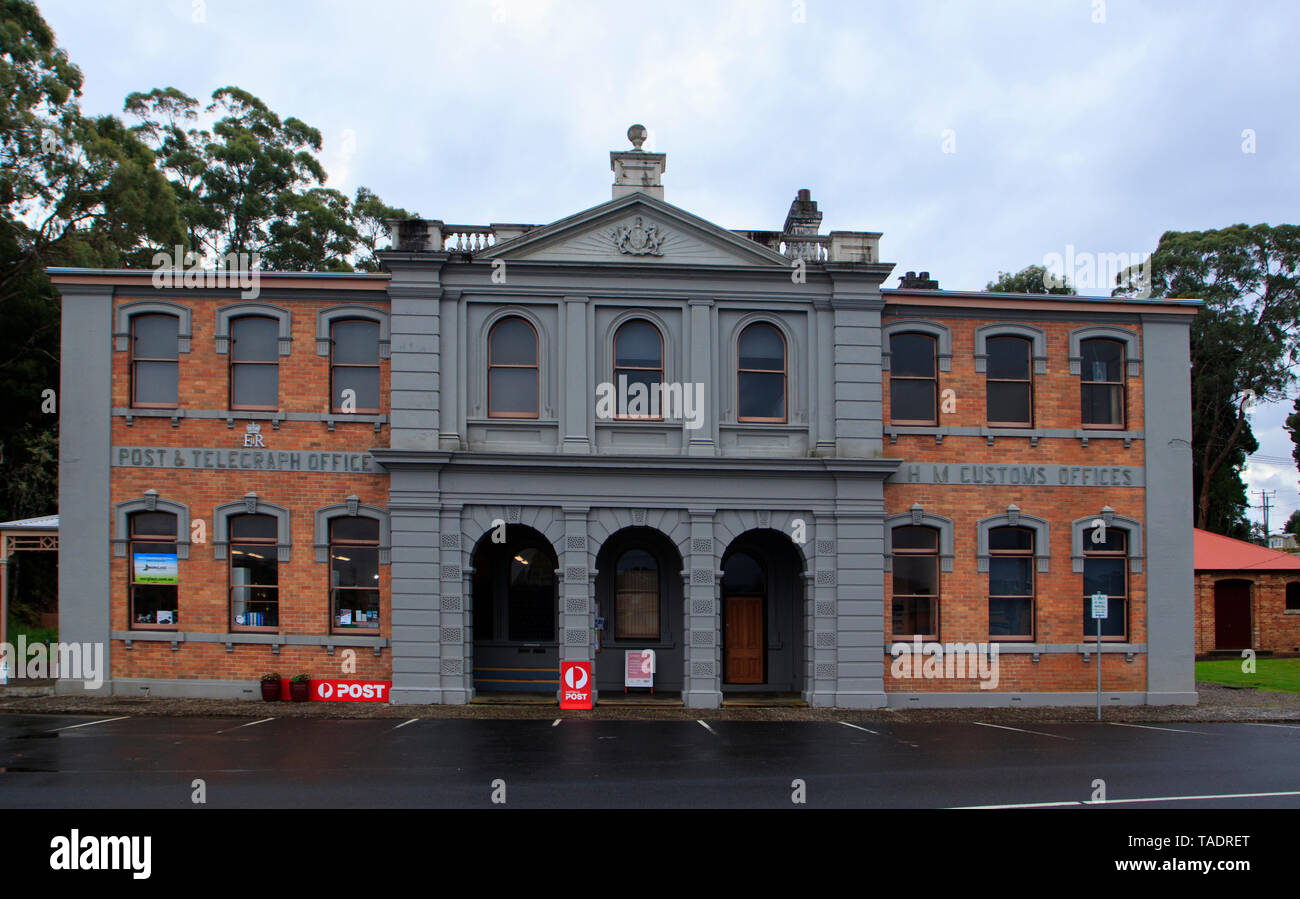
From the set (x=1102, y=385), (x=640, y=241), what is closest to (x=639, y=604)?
(x=640, y=241)

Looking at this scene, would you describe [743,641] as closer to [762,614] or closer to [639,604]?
[762,614]

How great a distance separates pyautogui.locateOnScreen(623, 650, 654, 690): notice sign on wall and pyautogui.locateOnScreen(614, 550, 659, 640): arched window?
45.7 inches

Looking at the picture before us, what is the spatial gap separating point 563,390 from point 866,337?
616 centimetres

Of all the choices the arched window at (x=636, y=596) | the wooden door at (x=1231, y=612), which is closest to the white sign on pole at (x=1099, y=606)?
the arched window at (x=636, y=596)

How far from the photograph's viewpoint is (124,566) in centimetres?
1833

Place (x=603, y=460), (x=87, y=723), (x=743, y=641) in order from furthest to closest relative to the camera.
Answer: (x=743, y=641)
(x=603, y=460)
(x=87, y=723)

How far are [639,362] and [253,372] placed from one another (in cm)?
771

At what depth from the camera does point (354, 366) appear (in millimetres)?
18641

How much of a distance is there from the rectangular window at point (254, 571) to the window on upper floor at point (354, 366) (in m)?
2.78

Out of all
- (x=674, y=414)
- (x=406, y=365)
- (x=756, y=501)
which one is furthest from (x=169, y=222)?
(x=756, y=501)

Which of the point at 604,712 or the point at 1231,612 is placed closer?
the point at 604,712

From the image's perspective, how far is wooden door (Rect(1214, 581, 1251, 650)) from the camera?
31.3 metres

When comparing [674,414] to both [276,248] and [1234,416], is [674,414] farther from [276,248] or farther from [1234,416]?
[1234,416]

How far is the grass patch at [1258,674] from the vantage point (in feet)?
74.3
